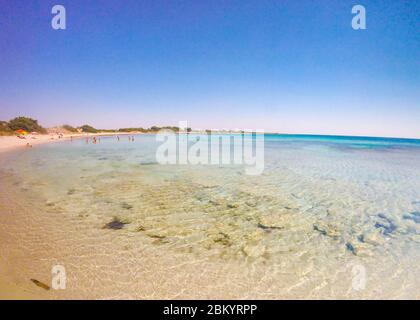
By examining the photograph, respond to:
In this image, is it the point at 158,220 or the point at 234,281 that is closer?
the point at 234,281

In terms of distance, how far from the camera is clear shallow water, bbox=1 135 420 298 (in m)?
3.85

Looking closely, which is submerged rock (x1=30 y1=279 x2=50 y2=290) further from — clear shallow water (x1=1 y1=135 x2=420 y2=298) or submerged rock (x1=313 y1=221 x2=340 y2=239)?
submerged rock (x1=313 y1=221 x2=340 y2=239)

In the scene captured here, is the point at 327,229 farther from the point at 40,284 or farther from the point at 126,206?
the point at 40,284

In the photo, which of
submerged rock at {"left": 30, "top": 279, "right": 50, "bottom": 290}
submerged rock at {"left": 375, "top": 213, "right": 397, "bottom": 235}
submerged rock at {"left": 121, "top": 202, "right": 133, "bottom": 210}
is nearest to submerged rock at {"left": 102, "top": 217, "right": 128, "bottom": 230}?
submerged rock at {"left": 121, "top": 202, "right": 133, "bottom": 210}

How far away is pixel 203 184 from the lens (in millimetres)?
11211

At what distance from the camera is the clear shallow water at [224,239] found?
3852 mm

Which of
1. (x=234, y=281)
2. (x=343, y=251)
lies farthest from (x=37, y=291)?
(x=343, y=251)

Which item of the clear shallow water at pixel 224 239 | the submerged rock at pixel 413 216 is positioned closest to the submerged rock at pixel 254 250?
the clear shallow water at pixel 224 239

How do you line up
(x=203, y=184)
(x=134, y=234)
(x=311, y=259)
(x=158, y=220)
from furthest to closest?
(x=203, y=184), (x=158, y=220), (x=134, y=234), (x=311, y=259)

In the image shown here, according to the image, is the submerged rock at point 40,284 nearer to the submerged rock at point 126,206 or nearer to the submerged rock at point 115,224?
the submerged rock at point 115,224

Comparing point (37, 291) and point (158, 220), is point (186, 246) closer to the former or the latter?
point (158, 220)
